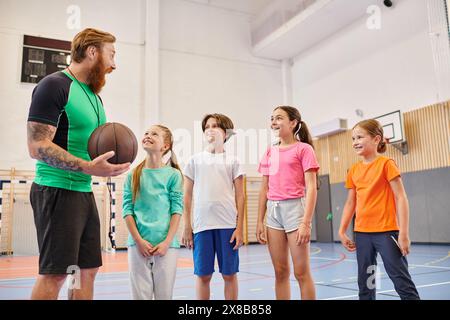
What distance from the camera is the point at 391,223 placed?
2658mm

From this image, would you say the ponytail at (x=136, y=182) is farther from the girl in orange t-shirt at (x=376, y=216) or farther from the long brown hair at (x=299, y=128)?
the girl in orange t-shirt at (x=376, y=216)

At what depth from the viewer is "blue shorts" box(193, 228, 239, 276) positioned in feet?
8.67

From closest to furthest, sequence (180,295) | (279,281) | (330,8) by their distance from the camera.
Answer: (279,281) < (180,295) < (330,8)

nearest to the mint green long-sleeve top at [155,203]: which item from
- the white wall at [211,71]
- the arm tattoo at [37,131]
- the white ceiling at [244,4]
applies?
the arm tattoo at [37,131]

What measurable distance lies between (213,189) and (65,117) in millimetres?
1192

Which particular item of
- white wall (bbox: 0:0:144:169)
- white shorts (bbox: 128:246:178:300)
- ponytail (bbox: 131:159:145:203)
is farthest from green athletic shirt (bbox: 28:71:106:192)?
white wall (bbox: 0:0:144:169)

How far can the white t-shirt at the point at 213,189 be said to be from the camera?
2.71m

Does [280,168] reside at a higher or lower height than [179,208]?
higher

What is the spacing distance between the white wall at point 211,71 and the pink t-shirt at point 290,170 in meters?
8.13

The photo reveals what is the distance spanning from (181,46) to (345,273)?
8.56 m

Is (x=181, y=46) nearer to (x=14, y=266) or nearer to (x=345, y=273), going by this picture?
(x=14, y=266)

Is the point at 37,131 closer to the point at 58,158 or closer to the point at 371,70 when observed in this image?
the point at 58,158

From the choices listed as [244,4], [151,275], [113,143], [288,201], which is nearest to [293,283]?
[288,201]
